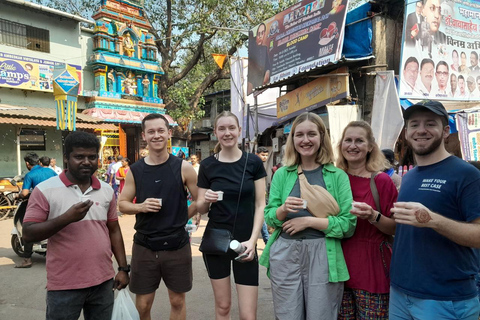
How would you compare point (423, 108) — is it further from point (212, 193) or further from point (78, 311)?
point (78, 311)

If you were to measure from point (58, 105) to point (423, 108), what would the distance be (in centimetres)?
1049

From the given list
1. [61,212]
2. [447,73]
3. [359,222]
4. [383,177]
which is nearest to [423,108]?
[383,177]

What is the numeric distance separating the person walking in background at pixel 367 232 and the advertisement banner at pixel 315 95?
19.8 ft

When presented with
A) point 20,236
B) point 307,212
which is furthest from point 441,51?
point 20,236

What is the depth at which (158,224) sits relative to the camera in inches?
105

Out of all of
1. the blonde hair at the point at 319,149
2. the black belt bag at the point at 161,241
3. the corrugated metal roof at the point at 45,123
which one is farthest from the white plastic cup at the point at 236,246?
the corrugated metal roof at the point at 45,123

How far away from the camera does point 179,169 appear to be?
2.80 meters

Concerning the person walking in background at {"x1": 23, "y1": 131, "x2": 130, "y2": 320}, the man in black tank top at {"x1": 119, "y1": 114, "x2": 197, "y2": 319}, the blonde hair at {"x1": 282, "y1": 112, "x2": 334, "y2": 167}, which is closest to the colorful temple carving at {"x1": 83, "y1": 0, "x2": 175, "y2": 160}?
the man in black tank top at {"x1": 119, "y1": 114, "x2": 197, "y2": 319}

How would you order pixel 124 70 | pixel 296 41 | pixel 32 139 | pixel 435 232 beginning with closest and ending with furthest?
pixel 435 232, pixel 296 41, pixel 32 139, pixel 124 70

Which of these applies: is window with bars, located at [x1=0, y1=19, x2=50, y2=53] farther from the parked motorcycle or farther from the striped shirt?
the striped shirt

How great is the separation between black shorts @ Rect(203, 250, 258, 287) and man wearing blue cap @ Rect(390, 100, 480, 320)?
39.7 inches

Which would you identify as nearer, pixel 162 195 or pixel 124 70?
pixel 162 195

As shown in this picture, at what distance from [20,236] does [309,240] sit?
210 inches

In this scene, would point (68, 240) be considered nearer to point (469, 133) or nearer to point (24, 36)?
point (469, 133)
